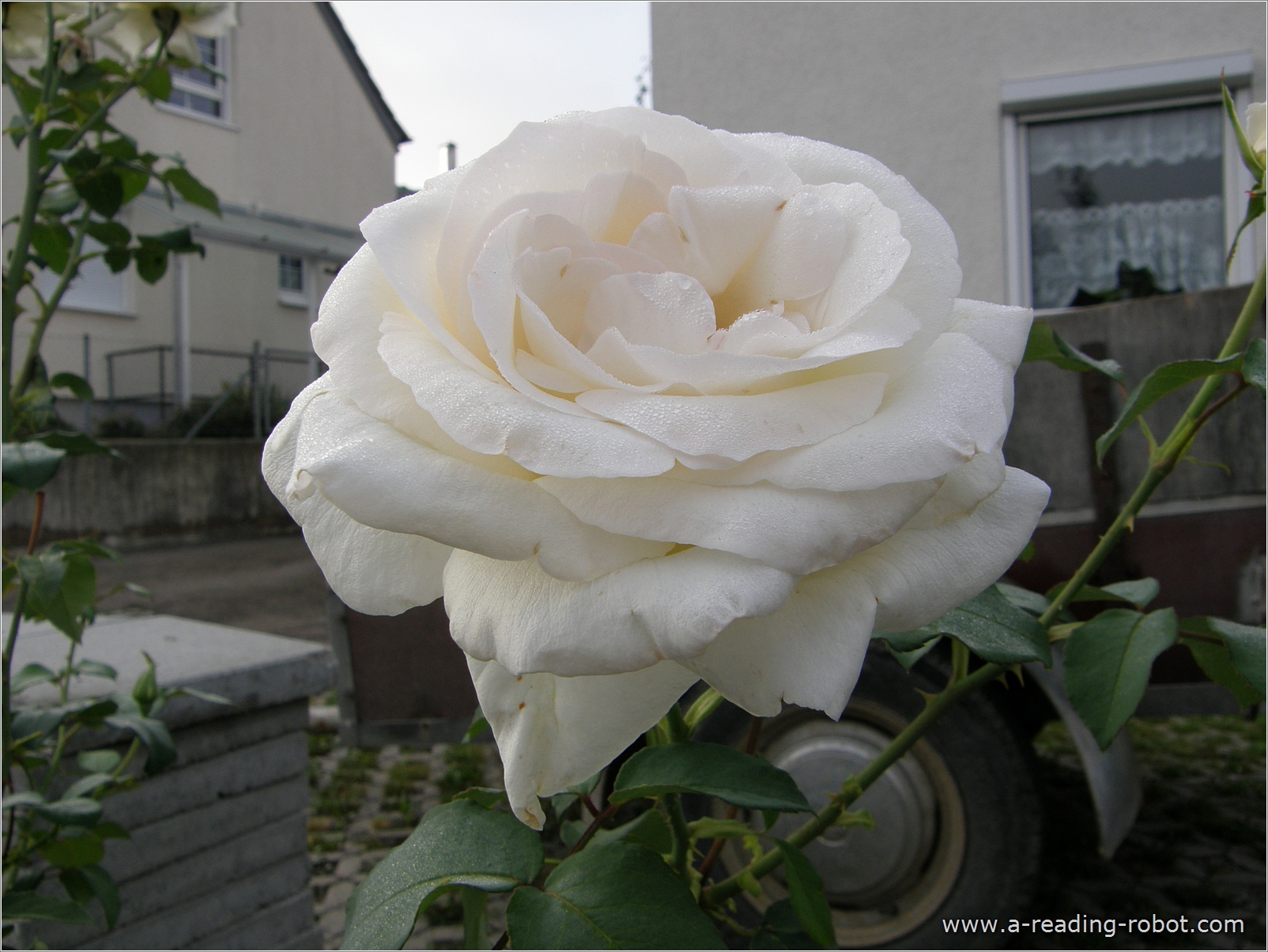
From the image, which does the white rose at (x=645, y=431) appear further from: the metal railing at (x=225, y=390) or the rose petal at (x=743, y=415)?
the metal railing at (x=225, y=390)

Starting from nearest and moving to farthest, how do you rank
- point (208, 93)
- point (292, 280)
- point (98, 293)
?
point (98, 293), point (208, 93), point (292, 280)

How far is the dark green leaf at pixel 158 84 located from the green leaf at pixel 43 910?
3.97 feet

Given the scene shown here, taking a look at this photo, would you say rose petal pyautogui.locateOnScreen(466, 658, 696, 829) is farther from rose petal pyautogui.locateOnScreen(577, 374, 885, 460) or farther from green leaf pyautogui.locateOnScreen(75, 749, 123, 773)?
green leaf pyautogui.locateOnScreen(75, 749, 123, 773)

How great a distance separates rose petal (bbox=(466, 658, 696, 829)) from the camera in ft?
1.20

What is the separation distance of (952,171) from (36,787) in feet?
16.7

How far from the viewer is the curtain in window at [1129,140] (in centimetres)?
492

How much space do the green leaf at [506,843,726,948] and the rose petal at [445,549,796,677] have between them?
0.18 metres

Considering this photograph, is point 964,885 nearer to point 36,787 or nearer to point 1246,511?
point 1246,511

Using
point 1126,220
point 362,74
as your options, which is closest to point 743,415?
point 1126,220

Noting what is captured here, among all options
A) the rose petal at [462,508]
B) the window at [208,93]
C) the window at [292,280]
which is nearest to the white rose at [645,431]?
the rose petal at [462,508]

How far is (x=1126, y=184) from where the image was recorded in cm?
502

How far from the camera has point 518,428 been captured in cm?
33

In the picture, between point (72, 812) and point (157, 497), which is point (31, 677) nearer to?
point (72, 812)

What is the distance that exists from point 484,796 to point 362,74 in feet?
57.3
